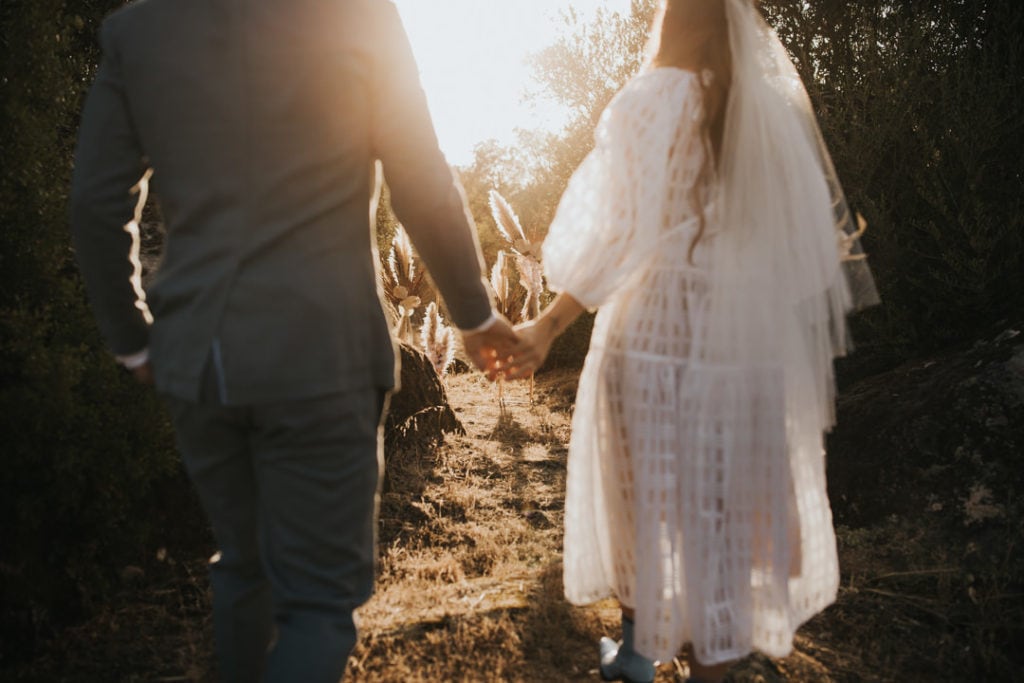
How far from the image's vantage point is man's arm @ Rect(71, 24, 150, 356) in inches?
61.6

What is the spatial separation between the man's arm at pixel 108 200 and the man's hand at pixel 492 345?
731mm

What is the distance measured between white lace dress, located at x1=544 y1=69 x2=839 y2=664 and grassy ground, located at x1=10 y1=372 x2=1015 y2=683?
0.53 metres

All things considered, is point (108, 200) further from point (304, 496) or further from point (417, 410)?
point (417, 410)

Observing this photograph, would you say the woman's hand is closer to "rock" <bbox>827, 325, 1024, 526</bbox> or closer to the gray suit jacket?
the gray suit jacket

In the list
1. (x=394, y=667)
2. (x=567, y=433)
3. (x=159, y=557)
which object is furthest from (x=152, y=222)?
(x=567, y=433)

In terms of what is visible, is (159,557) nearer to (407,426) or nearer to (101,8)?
(407,426)

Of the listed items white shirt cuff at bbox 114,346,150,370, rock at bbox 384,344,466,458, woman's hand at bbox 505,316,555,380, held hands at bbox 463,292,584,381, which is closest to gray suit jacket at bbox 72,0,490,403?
white shirt cuff at bbox 114,346,150,370

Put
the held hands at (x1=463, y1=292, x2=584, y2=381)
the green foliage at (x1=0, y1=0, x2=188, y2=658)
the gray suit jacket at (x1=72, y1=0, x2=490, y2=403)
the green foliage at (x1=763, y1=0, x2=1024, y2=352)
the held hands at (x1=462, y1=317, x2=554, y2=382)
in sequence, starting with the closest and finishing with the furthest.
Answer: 1. the gray suit jacket at (x1=72, y1=0, x2=490, y2=403)
2. the held hands at (x1=462, y1=317, x2=554, y2=382)
3. the held hands at (x1=463, y1=292, x2=584, y2=381)
4. the green foliage at (x1=0, y1=0, x2=188, y2=658)
5. the green foliage at (x1=763, y1=0, x2=1024, y2=352)

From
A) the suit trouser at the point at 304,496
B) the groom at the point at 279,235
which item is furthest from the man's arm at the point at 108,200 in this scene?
the suit trouser at the point at 304,496

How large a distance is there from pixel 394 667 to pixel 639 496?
3.37ft

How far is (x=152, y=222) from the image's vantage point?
3.82 meters

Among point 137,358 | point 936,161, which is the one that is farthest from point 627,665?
point 936,161

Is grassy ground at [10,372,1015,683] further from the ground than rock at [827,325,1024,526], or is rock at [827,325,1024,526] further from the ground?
rock at [827,325,1024,526]

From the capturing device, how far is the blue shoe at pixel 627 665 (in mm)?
2271
